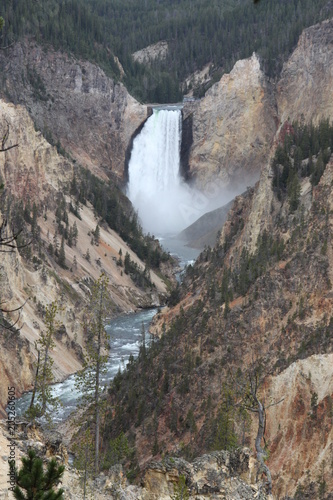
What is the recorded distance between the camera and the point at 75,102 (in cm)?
12662

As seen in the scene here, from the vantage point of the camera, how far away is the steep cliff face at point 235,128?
433 feet

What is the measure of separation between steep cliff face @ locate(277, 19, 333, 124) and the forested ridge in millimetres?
8510

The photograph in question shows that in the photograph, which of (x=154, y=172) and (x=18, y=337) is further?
(x=154, y=172)

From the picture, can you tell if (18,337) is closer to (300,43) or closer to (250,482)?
(250,482)

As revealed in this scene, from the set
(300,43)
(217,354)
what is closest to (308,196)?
(217,354)

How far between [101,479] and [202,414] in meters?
13.1

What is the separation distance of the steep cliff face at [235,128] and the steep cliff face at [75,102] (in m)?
12.0

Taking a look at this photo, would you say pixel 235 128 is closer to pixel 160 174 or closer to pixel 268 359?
pixel 160 174

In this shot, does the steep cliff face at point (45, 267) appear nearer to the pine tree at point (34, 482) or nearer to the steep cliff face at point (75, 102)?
the steep cliff face at point (75, 102)

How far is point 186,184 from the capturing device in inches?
5423

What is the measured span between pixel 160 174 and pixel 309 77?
34.1 m

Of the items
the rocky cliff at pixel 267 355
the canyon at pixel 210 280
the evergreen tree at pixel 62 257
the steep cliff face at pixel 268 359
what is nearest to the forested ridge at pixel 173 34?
the canyon at pixel 210 280

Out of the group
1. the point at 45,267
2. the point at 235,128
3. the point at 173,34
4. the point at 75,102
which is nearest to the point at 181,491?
the point at 45,267

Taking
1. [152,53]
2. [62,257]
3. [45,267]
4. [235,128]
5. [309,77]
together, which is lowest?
[45,267]
